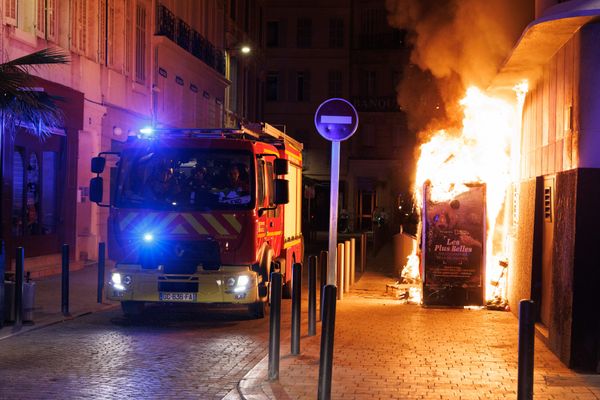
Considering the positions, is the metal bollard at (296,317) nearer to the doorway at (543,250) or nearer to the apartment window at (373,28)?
the doorway at (543,250)

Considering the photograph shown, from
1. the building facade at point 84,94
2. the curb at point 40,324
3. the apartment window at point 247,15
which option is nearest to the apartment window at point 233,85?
the apartment window at point 247,15

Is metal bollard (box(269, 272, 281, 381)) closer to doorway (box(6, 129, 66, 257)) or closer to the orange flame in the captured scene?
the orange flame

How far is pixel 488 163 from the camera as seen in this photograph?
1482 cm

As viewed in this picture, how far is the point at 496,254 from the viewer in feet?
49.7

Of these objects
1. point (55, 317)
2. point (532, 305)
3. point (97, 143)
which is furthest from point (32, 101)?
point (97, 143)

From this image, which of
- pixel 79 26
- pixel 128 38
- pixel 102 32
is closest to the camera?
pixel 79 26

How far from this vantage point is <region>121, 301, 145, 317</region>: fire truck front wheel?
12641 millimetres

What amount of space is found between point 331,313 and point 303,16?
5181 centimetres

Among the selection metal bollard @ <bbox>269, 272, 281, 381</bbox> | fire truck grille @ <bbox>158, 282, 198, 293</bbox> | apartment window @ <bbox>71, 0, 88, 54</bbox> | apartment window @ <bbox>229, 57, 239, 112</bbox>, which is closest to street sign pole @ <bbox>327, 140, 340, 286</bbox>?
fire truck grille @ <bbox>158, 282, 198, 293</bbox>

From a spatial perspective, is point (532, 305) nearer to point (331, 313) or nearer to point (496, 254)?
point (331, 313)

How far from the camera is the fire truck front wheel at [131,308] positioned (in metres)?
12.6

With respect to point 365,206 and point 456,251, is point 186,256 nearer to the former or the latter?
point 456,251

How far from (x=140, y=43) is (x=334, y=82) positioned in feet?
108

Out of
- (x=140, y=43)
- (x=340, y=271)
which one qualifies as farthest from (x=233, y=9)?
(x=340, y=271)
